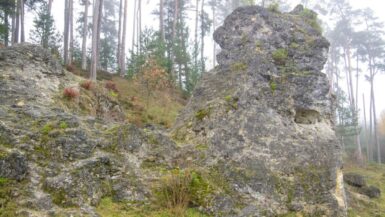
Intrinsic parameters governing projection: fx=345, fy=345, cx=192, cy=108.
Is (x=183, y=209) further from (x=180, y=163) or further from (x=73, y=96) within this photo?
(x=73, y=96)

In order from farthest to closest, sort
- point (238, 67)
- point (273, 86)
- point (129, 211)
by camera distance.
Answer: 1. point (238, 67)
2. point (273, 86)
3. point (129, 211)

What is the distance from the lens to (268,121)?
838 centimetres

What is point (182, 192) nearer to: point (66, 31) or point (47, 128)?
point (47, 128)

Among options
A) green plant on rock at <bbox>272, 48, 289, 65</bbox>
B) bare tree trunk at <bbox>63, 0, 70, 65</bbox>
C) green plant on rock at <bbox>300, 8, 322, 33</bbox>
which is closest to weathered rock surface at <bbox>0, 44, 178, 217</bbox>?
green plant on rock at <bbox>272, 48, 289, 65</bbox>

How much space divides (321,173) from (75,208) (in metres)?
5.22

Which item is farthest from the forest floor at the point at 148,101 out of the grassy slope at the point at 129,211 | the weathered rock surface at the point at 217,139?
the grassy slope at the point at 129,211

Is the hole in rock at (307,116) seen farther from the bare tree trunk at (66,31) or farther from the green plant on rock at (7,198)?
the bare tree trunk at (66,31)

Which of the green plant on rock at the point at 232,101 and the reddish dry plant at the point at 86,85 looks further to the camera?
the reddish dry plant at the point at 86,85

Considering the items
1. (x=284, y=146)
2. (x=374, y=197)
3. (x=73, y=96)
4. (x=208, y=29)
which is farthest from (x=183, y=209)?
(x=208, y=29)

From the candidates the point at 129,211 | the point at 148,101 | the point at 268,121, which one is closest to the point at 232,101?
the point at 268,121

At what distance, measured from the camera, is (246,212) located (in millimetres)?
6629

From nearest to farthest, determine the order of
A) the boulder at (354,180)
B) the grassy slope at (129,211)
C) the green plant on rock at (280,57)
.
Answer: the grassy slope at (129,211), the green plant on rock at (280,57), the boulder at (354,180)

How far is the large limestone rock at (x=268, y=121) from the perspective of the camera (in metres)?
7.23

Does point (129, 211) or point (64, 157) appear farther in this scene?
point (64, 157)
